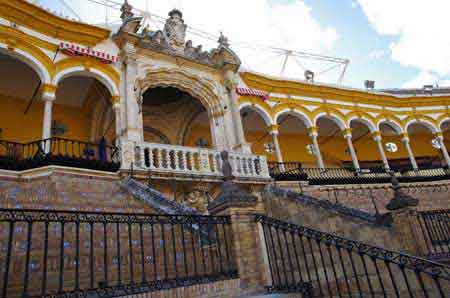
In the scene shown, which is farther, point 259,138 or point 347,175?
point 259,138

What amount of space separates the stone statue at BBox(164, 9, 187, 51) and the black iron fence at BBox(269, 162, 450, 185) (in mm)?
6769

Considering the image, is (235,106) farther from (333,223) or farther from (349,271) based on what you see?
(349,271)

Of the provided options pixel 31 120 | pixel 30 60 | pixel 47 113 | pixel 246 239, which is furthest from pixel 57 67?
pixel 246 239

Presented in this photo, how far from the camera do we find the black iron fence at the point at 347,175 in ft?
47.0

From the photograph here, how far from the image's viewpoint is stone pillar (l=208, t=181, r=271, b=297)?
15.6 ft

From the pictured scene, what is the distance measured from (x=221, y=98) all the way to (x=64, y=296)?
38.5 ft

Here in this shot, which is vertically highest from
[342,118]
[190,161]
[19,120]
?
[19,120]

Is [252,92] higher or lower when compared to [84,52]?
lower

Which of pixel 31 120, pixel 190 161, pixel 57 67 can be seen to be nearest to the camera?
pixel 190 161

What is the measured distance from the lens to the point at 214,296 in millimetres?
4355

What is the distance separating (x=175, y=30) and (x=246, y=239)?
38.2 feet

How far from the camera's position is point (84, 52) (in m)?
11.5

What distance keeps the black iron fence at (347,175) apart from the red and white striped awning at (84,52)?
25.9ft

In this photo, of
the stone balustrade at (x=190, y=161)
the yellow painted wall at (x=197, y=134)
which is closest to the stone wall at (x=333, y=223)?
the stone balustrade at (x=190, y=161)
